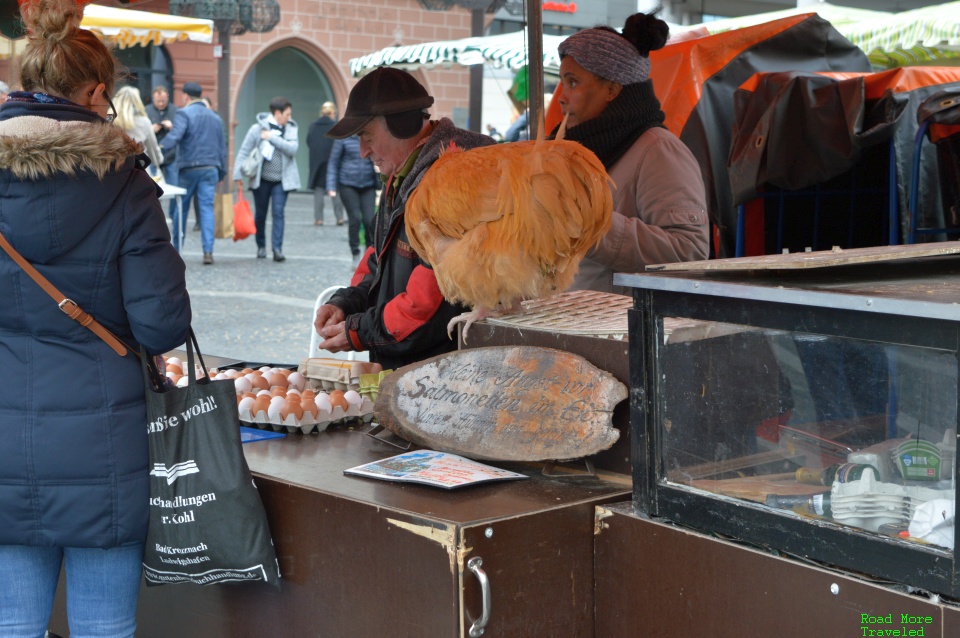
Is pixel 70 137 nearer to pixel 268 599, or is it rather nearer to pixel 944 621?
pixel 268 599

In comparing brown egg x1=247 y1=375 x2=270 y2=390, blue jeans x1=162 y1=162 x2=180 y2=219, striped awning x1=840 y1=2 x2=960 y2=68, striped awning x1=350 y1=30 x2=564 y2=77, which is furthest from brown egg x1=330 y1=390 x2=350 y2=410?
blue jeans x1=162 y1=162 x2=180 y2=219

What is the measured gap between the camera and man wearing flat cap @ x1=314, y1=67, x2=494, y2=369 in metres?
2.62

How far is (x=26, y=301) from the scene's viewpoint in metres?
1.88

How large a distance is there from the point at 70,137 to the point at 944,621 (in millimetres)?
1679

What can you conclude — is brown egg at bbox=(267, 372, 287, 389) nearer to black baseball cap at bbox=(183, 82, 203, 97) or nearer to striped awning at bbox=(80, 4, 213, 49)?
striped awning at bbox=(80, 4, 213, 49)

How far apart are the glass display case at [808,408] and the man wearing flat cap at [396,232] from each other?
1.01 meters

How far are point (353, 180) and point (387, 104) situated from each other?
7.41m

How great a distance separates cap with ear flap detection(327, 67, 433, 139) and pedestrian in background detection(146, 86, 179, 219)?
7.89m

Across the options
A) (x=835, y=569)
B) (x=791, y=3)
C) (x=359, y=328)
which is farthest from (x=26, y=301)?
(x=791, y=3)

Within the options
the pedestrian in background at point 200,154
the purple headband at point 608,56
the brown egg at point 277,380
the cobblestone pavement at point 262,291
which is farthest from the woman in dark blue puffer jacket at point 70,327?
the pedestrian in background at point 200,154

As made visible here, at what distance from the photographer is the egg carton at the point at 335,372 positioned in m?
2.63

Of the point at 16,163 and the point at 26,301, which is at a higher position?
the point at 16,163

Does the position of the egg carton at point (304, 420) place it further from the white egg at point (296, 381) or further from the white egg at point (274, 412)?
the white egg at point (296, 381)

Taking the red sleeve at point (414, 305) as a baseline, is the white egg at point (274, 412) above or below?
below
